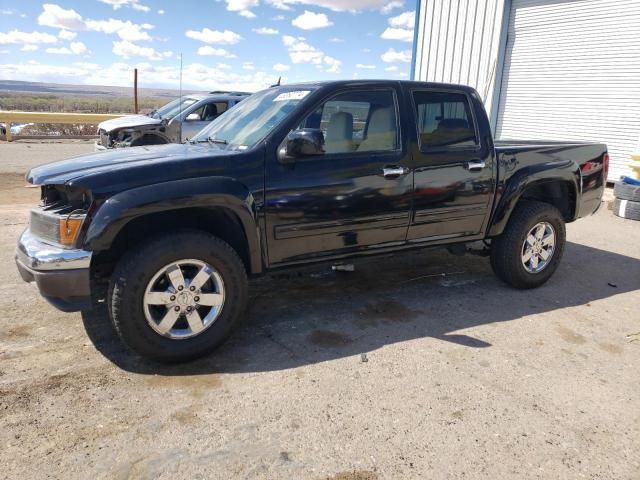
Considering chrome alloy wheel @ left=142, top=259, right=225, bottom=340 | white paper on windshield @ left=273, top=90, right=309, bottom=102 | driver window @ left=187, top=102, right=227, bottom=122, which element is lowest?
chrome alloy wheel @ left=142, top=259, right=225, bottom=340

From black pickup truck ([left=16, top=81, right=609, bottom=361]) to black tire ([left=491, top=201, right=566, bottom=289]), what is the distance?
13mm

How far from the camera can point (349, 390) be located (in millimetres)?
3018

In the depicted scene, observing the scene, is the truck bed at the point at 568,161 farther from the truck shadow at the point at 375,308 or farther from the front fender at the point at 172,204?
the front fender at the point at 172,204

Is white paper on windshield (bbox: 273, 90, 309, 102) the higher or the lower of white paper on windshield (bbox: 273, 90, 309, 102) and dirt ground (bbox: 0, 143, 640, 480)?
the higher

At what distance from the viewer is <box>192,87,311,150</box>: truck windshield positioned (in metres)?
3.65

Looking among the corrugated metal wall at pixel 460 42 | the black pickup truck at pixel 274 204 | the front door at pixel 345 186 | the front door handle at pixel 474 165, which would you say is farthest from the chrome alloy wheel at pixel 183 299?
the corrugated metal wall at pixel 460 42

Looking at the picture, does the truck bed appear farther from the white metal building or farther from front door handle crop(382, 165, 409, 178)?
the white metal building

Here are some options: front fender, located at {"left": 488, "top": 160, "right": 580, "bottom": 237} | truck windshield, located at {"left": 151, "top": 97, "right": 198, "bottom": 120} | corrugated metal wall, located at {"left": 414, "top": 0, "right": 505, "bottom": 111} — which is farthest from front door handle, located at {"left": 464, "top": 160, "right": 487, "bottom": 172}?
corrugated metal wall, located at {"left": 414, "top": 0, "right": 505, "bottom": 111}

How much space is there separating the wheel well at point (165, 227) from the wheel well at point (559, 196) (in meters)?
3.04

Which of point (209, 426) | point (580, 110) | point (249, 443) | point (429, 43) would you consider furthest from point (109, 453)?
point (429, 43)

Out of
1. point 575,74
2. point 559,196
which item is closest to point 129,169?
point 559,196

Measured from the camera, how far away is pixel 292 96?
12.7 ft

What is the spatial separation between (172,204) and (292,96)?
1370 mm

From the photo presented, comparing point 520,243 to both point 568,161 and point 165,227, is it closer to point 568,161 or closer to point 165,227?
point 568,161
